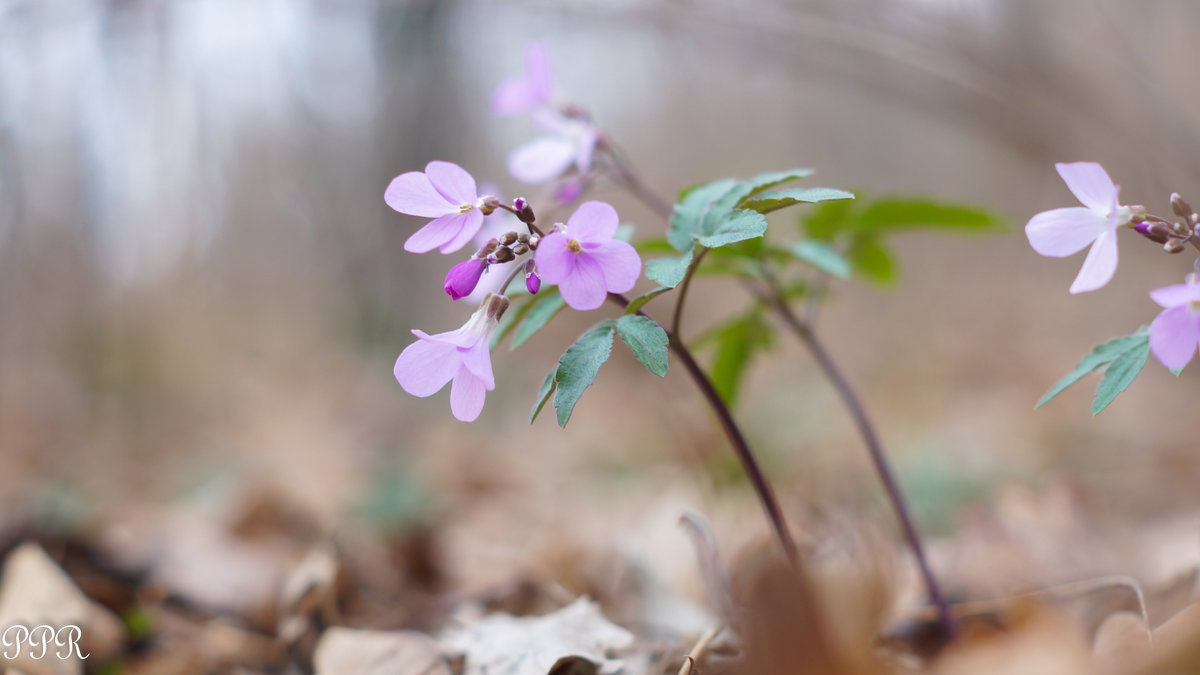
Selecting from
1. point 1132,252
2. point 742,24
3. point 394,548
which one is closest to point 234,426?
point 394,548

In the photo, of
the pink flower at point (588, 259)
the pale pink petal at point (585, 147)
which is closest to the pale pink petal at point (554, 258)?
the pink flower at point (588, 259)

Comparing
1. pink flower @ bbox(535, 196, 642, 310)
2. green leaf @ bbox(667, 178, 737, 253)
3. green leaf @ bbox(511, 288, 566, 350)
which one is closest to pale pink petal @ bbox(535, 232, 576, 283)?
pink flower @ bbox(535, 196, 642, 310)

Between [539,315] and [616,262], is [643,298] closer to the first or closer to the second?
[616,262]

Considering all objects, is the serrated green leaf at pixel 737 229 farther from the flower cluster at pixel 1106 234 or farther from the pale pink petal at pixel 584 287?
the flower cluster at pixel 1106 234

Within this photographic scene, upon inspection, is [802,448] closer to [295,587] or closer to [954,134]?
[295,587]

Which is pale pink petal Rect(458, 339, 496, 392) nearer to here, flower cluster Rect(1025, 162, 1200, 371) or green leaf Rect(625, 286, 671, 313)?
green leaf Rect(625, 286, 671, 313)
